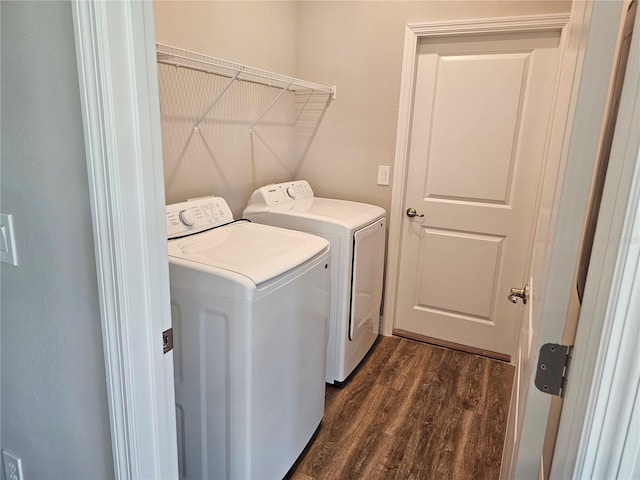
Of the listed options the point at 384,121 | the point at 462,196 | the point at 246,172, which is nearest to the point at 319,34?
the point at 384,121

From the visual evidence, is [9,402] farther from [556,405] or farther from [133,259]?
[556,405]

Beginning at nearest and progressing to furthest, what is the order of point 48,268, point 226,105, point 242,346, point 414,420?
1. point 48,268
2. point 242,346
3. point 414,420
4. point 226,105

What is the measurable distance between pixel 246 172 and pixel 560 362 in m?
2.16

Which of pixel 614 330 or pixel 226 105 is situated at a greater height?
pixel 226 105

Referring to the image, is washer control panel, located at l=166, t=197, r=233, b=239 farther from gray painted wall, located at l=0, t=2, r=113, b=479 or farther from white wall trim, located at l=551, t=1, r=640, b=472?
white wall trim, located at l=551, t=1, r=640, b=472

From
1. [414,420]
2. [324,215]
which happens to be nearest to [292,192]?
[324,215]

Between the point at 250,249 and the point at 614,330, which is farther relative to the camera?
the point at 250,249

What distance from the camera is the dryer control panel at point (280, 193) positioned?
8.02 ft

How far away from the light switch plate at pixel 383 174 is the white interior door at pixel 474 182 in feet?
0.47

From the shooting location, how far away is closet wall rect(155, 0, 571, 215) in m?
2.31

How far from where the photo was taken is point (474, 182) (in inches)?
103

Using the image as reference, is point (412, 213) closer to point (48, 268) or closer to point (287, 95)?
point (287, 95)

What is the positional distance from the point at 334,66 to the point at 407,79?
50 centimetres

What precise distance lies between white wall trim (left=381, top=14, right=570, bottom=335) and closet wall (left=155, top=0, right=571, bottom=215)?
0.05 metres
